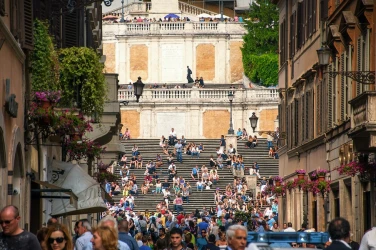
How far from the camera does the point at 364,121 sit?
92.1 ft

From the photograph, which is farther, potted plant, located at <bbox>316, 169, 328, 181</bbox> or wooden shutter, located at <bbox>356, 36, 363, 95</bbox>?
potted plant, located at <bbox>316, 169, 328, 181</bbox>

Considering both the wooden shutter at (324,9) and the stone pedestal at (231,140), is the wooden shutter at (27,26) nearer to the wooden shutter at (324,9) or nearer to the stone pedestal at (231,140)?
the wooden shutter at (324,9)

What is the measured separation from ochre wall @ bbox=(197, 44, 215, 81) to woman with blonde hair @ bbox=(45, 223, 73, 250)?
307 ft

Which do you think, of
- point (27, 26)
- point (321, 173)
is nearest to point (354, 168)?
point (321, 173)

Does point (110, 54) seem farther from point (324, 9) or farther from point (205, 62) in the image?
point (324, 9)

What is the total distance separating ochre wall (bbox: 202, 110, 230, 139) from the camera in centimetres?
9657

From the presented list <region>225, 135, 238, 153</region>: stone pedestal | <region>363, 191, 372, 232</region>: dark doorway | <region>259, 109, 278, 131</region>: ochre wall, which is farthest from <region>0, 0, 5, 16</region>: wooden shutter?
<region>259, 109, 278, 131</region>: ochre wall

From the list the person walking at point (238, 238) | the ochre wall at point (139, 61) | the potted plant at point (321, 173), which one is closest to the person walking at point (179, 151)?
the ochre wall at point (139, 61)

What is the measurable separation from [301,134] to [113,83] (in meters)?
6.01

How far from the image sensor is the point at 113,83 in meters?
41.0

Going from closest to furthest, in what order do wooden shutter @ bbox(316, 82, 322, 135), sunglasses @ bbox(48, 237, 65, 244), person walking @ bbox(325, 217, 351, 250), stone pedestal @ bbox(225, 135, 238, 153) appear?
person walking @ bbox(325, 217, 351, 250) → sunglasses @ bbox(48, 237, 65, 244) → wooden shutter @ bbox(316, 82, 322, 135) → stone pedestal @ bbox(225, 135, 238, 153)

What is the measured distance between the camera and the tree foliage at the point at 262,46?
104m

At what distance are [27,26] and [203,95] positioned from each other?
2909 inches

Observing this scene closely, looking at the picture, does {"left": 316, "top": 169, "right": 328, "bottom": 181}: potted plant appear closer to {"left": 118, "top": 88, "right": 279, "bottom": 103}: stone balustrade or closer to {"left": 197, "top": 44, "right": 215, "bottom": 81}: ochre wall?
{"left": 118, "top": 88, "right": 279, "bottom": 103}: stone balustrade
